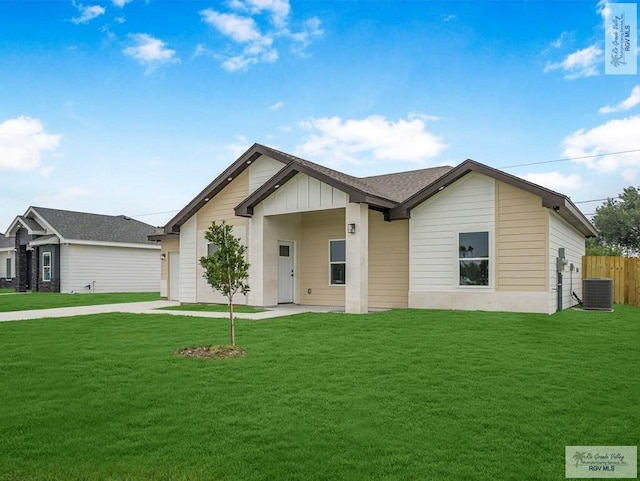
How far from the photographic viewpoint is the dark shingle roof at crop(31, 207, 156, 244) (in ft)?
91.4

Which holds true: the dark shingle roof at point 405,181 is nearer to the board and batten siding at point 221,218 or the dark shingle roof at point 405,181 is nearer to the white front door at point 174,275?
the board and batten siding at point 221,218

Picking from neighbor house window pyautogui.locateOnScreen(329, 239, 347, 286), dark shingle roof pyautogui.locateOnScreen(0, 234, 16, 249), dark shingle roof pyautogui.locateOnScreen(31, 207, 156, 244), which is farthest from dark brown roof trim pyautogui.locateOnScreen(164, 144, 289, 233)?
dark shingle roof pyautogui.locateOnScreen(0, 234, 16, 249)

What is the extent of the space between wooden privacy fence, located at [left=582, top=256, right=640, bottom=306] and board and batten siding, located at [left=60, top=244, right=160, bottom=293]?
25.3m

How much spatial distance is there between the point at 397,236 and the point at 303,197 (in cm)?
326

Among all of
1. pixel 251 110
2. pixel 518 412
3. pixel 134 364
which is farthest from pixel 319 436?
pixel 251 110

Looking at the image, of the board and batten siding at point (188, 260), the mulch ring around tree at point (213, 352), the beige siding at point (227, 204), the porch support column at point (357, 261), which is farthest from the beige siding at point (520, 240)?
the board and batten siding at point (188, 260)

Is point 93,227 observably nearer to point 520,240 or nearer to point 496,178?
point 496,178

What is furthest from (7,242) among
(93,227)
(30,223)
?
(93,227)

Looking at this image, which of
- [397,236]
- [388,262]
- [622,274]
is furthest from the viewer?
[622,274]

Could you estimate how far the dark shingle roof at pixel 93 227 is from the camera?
91.4 feet

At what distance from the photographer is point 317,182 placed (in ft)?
47.3

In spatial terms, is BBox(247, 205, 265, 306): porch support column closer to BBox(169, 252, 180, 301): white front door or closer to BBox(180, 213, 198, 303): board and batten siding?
BBox(180, 213, 198, 303): board and batten siding

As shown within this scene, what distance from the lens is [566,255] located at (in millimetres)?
15070

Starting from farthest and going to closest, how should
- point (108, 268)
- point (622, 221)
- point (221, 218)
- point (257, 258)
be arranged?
point (622, 221) < point (108, 268) < point (221, 218) < point (257, 258)
